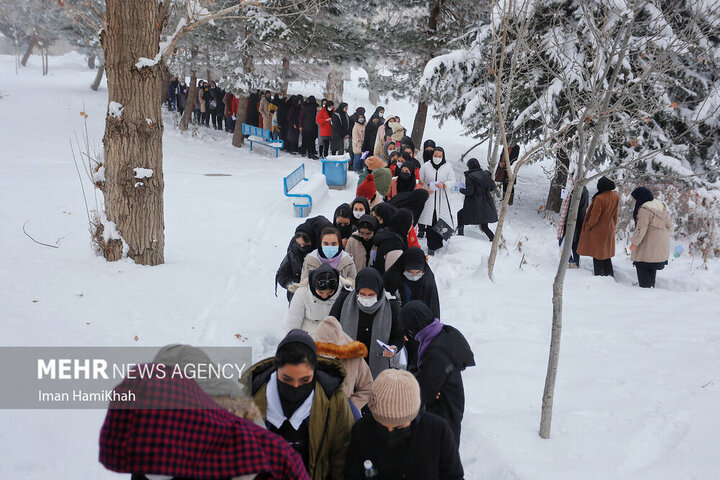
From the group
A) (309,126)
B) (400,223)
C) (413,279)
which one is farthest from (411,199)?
(309,126)

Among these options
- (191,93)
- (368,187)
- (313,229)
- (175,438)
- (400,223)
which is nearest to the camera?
(175,438)

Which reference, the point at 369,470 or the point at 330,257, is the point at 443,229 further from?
the point at 369,470

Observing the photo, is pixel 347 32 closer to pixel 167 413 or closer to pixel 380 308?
pixel 380 308

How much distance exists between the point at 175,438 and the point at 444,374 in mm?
1913

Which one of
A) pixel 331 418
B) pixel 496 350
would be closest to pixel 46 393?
pixel 331 418

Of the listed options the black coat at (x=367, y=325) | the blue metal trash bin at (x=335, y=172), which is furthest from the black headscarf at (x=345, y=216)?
the blue metal trash bin at (x=335, y=172)

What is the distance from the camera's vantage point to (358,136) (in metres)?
14.4

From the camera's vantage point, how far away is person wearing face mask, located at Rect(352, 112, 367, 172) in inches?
562

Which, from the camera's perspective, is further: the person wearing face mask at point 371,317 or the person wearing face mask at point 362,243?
the person wearing face mask at point 362,243

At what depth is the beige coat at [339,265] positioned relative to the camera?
5.03 meters

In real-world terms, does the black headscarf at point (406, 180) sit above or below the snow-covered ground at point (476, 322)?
above

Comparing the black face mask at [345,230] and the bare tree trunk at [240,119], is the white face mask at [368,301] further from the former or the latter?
the bare tree trunk at [240,119]

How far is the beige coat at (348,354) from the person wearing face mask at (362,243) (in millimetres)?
2473

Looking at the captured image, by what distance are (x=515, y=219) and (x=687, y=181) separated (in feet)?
11.1
